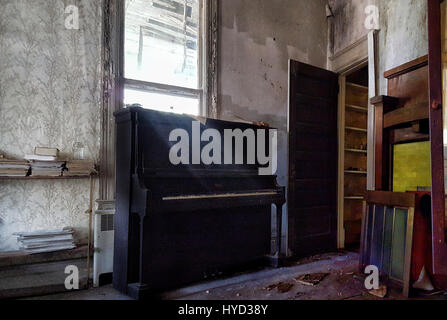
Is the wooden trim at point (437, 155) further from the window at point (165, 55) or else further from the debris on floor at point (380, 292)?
the window at point (165, 55)

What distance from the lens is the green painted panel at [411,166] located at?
9.70ft

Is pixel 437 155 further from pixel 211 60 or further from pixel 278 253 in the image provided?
pixel 211 60

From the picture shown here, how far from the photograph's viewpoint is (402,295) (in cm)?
265

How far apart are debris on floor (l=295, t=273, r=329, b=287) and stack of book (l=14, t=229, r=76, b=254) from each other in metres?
2.21

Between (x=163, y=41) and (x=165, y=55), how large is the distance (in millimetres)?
158

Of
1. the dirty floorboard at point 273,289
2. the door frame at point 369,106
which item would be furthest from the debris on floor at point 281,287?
the door frame at point 369,106

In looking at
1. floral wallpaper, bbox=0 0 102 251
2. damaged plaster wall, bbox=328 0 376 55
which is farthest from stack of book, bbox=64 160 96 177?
damaged plaster wall, bbox=328 0 376 55

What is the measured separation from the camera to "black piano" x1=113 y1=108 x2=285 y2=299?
272cm

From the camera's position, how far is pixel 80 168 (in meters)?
3.18

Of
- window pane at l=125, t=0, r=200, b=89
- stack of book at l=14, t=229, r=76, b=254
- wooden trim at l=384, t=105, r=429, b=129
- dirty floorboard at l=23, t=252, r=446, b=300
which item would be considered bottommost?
dirty floorboard at l=23, t=252, r=446, b=300

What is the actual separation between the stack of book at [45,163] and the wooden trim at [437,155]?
3081 millimetres

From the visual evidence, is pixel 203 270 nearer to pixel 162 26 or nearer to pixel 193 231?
pixel 193 231

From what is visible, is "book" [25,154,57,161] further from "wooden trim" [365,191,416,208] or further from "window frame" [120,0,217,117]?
"wooden trim" [365,191,416,208]

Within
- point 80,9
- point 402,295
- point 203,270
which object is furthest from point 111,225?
point 402,295
